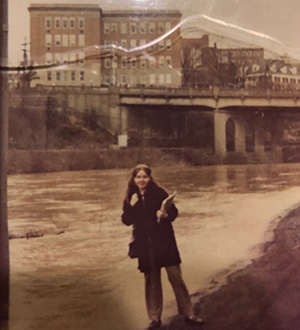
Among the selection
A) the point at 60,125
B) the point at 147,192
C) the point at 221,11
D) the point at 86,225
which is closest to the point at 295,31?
the point at 221,11

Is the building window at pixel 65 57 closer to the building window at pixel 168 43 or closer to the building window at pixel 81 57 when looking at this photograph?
the building window at pixel 81 57

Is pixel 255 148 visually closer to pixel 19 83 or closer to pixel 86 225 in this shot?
pixel 86 225

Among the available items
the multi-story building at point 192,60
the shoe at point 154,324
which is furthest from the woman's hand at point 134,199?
the multi-story building at point 192,60

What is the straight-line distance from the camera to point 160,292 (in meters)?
2.76

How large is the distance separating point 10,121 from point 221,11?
174 cm

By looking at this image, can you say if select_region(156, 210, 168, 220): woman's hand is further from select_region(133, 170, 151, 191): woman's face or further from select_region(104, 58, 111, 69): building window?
select_region(104, 58, 111, 69): building window

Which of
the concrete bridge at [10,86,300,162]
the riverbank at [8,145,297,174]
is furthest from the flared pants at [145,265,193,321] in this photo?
the concrete bridge at [10,86,300,162]

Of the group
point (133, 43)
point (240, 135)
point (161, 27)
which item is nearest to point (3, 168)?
point (133, 43)

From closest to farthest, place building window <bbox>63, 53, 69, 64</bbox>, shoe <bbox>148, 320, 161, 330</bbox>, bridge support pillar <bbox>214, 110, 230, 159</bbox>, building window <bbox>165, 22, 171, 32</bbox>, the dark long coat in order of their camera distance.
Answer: shoe <bbox>148, 320, 161, 330</bbox> → the dark long coat → building window <bbox>63, 53, 69, 64</bbox> → building window <bbox>165, 22, 171, 32</bbox> → bridge support pillar <bbox>214, 110, 230, 159</bbox>

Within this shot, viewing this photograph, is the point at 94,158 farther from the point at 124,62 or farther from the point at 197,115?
the point at 197,115

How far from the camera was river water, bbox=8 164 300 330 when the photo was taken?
8.81 ft

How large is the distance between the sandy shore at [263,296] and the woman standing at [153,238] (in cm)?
14

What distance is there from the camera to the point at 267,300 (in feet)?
9.31

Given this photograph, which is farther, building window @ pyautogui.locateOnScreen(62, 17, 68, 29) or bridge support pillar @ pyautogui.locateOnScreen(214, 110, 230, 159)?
bridge support pillar @ pyautogui.locateOnScreen(214, 110, 230, 159)
